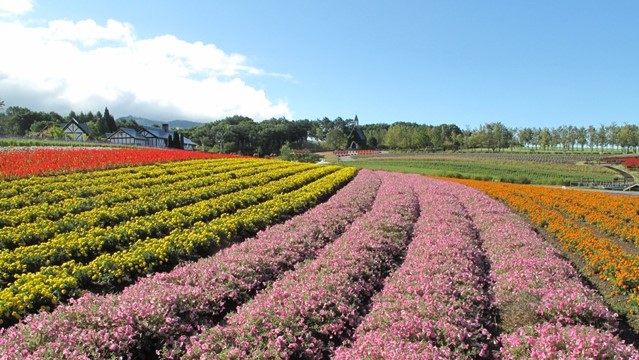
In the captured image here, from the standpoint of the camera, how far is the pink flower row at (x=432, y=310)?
5465 millimetres

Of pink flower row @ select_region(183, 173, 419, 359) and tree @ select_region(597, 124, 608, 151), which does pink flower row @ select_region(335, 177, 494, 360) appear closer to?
pink flower row @ select_region(183, 173, 419, 359)

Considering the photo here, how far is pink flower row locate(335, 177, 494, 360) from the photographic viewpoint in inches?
215

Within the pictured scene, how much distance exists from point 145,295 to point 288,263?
3.27 meters

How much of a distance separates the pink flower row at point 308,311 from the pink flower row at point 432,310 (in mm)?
347

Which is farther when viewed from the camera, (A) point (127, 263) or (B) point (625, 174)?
(B) point (625, 174)

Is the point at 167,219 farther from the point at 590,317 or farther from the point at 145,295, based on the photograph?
the point at 590,317

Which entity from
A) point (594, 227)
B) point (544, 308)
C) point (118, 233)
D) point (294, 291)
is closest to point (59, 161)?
point (118, 233)

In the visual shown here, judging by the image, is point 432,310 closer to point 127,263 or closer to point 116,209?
point 127,263

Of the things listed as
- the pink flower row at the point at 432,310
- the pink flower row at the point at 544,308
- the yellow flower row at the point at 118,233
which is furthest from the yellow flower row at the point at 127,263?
the pink flower row at the point at 544,308

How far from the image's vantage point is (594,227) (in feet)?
54.9

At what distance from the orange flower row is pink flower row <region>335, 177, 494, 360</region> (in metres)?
2.85

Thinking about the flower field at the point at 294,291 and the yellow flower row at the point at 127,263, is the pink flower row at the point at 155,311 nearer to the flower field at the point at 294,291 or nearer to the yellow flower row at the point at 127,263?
the flower field at the point at 294,291

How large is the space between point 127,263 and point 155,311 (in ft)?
11.3

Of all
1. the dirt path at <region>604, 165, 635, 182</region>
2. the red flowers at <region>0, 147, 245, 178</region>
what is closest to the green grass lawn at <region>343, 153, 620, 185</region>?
the dirt path at <region>604, 165, 635, 182</region>
